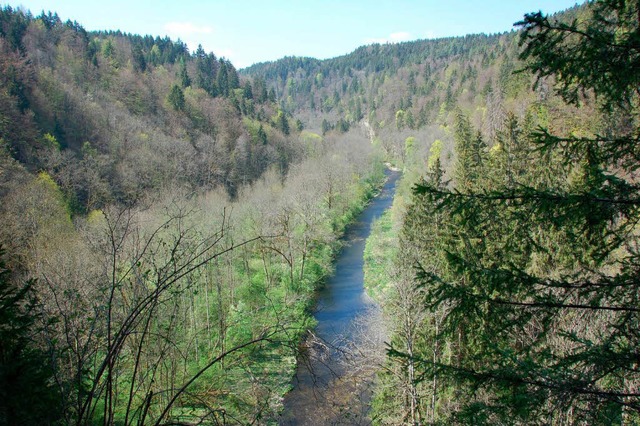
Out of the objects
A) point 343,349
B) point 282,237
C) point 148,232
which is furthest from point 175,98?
point 343,349

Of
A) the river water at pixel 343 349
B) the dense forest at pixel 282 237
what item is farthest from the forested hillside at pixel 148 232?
the river water at pixel 343 349

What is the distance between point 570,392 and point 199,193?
1494 inches

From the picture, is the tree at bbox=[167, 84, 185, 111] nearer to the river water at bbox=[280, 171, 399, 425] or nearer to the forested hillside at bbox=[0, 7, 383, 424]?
the forested hillside at bbox=[0, 7, 383, 424]

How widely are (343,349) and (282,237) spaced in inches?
795

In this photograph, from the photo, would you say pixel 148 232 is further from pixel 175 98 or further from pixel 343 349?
pixel 175 98

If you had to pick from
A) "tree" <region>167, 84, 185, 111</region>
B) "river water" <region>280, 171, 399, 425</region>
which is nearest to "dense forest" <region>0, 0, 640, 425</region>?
"tree" <region>167, 84, 185, 111</region>

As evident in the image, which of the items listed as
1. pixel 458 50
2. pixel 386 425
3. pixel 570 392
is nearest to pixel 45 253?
pixel 386 425

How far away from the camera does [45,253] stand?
60.7 feet

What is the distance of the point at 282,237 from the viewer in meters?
23.1

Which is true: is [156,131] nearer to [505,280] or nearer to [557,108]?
[557,108]

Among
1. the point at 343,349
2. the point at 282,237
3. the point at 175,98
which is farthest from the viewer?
the point at 175,98

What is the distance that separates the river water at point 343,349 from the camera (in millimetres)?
5801

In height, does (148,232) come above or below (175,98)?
below

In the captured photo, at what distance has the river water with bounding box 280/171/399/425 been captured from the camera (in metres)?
5.80
